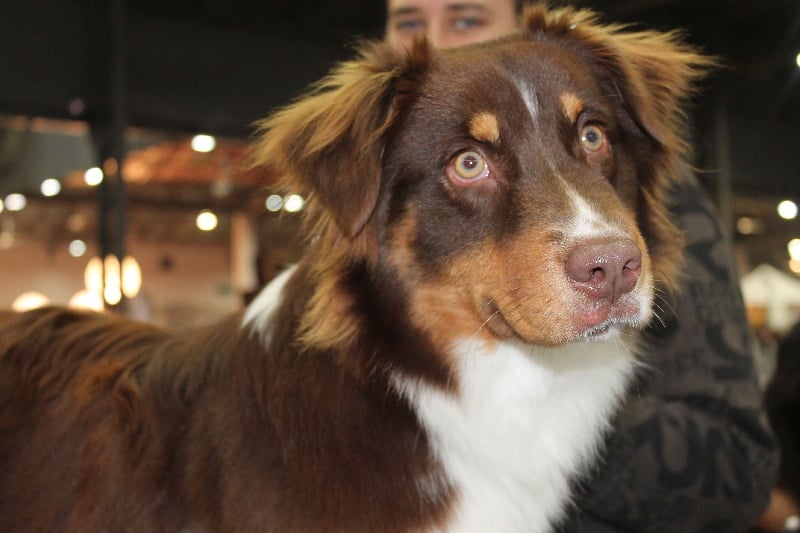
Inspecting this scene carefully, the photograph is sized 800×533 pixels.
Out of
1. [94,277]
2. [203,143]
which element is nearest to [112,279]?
[94,277]

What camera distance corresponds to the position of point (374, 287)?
2.03 m

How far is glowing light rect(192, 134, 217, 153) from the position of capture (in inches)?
303

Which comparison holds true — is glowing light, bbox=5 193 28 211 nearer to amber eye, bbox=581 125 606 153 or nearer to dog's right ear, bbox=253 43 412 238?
dog's right ear, bbox=253 43 412 238

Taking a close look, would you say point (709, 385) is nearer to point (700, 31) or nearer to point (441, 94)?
point (441, 94)

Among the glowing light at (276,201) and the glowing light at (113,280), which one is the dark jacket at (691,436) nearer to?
the glowing light at (276,201)

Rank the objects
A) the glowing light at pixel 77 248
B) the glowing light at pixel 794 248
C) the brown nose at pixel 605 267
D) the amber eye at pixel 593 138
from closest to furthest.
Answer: the brown nose at pixel 605 267
the amber eye at pixel 593 138
the glowing light at pixel 794 248
the glowing light at pixel 77 248

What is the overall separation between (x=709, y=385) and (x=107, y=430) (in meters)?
1.61

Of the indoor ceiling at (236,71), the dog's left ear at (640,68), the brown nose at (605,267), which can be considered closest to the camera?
the brown nose at (605,267)

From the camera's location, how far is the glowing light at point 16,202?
28.9 feet

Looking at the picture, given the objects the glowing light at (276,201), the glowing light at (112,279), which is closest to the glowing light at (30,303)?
the glowing light at (112,279)

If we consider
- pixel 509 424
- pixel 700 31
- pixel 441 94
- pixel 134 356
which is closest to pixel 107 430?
pixel 134 356

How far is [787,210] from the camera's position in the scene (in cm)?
292

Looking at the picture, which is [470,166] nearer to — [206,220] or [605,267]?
[605,267]

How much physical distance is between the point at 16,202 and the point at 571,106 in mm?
9165
